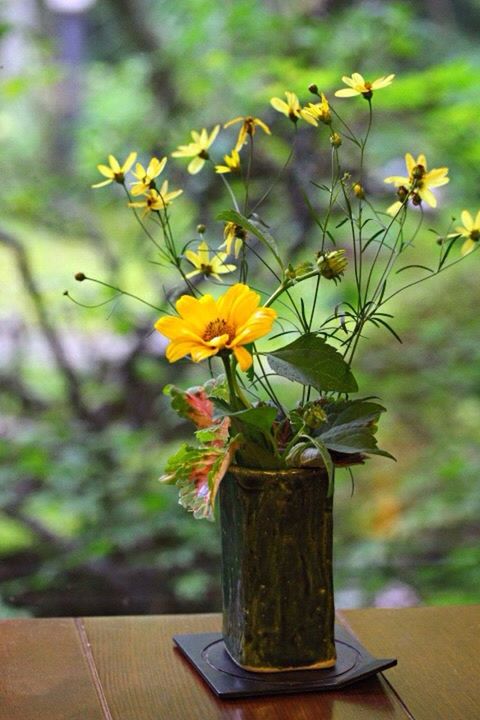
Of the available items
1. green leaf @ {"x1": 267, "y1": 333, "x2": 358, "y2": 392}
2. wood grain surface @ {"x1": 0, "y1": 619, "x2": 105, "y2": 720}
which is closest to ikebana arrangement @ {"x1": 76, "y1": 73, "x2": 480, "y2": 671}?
green leaf @ {"x1": 267, "y1": 333, "x2": 358, "y2": 392}

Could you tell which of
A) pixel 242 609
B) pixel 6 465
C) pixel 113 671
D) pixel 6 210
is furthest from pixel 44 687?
pixel 6 210

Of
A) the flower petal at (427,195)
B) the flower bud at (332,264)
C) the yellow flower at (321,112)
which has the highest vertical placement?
the yellow flower at (321,112)

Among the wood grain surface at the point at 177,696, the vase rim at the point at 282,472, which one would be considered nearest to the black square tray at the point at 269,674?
the wood grain surface at the point at 177,696

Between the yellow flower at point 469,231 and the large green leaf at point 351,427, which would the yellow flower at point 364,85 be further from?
the large green leaf at point 351,427

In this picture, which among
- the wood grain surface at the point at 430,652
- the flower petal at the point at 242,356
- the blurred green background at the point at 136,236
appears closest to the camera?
the flower petal at the point at 242,356

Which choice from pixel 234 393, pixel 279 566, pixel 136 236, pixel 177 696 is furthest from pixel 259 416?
pixel 136 236

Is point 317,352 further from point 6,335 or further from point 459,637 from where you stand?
point 6,335

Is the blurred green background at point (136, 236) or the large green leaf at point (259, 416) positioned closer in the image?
the large green leaf at point (259, 416)

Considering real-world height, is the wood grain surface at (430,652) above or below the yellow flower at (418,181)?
below

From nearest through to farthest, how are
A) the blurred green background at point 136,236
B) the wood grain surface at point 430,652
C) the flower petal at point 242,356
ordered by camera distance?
1. the flower petal at point 242,356
2. the wood grain surface at point 430,652
3. the blurred green background at point 136,236

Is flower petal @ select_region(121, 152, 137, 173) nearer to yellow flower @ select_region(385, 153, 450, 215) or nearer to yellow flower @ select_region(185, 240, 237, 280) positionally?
yellow flower @ select_region(185, 240, 237, 280)
